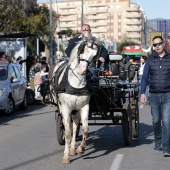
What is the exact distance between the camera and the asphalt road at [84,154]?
30.1 feet

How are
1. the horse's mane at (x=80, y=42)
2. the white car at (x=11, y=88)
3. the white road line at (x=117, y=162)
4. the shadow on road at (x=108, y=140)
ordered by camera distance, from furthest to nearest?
the white car at (x=11, y=88) < the shadow on road at (x=108, y=140) < the horse's mane at (x=80, y=42) < the white road line at (x=117, y=162)

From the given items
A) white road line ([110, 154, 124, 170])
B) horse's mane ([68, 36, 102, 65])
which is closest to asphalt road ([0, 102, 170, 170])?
white road line ([110, 154, 124, 170])

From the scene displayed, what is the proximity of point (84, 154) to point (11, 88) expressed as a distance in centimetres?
917

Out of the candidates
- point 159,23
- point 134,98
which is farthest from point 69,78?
point 159,23

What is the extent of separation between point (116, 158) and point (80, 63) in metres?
1.82

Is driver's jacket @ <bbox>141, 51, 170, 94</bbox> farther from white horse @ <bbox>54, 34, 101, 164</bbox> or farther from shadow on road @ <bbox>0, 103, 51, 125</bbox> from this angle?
shadow on road @ <bbox>0, 103, 51, 125</bbox>

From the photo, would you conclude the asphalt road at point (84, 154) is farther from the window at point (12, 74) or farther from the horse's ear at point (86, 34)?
the window at point (12, 74)

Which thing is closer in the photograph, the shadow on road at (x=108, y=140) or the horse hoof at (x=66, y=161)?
the horse hoof at (x=66, y=161)

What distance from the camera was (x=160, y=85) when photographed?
991 cm

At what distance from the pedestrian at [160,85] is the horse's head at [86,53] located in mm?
1119

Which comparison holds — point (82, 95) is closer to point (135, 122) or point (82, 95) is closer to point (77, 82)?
point (77, 82)

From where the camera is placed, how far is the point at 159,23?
7112cm

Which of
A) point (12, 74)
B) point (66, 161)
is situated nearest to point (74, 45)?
point (66, 161)

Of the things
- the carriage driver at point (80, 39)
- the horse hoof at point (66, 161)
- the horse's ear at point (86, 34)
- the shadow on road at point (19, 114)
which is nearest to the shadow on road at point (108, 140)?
the horse hoof at point (66, 161)
